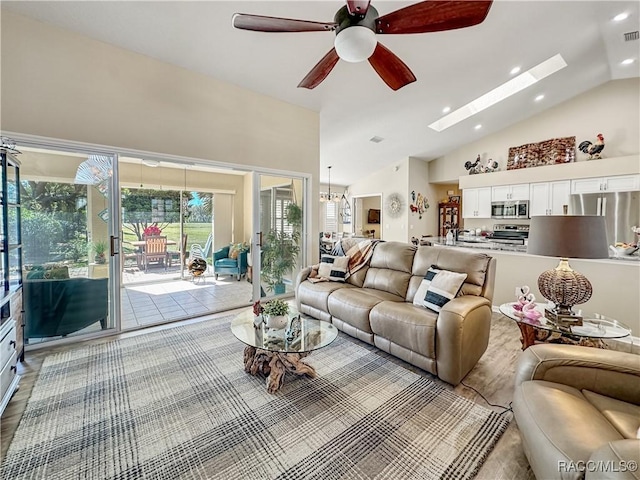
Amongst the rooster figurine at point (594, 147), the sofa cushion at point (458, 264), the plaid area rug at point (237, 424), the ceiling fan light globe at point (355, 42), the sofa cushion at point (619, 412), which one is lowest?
the plaid area rug at point (237, 424)

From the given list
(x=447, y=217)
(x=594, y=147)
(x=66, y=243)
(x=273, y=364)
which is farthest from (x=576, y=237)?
(x=447, y=217)

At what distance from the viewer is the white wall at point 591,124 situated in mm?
5258

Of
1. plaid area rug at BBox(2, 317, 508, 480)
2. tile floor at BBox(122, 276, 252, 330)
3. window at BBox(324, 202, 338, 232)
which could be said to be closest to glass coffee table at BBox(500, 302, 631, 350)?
plaid area rug at BBox(2, 317, 508, 480)

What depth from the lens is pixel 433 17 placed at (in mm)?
1851

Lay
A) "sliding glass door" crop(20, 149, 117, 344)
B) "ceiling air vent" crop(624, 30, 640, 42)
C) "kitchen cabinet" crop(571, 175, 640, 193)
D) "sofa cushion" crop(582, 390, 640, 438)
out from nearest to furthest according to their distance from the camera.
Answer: "sofa cushion" crop(582, 390, 640, 438) → "sliding glass door" crop(20, 149, 117, 344) → "ceiling air vent" crop(624, 30, 640, 42) → "kitchen cabinet" crop(571, 175, 640, 193)

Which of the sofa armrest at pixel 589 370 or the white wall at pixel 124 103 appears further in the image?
the white wall at pixel 124 103

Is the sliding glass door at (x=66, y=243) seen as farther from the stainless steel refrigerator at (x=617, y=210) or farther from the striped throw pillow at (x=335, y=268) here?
the stainless steel refrigerator at (x=617, y=210)

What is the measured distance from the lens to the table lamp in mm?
2029

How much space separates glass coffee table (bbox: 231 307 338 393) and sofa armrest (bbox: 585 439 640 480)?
5.11 ft

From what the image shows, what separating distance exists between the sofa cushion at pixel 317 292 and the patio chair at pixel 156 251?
4.30 metres

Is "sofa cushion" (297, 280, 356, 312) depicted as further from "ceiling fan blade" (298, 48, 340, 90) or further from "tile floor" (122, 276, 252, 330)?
"ceiling fan blade" (298, 48, 340, 90)

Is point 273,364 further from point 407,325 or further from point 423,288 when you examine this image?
point 423,288

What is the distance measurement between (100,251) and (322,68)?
3201 mm

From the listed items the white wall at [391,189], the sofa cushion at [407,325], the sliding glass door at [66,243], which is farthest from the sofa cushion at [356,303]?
the white wall at [391,189]
